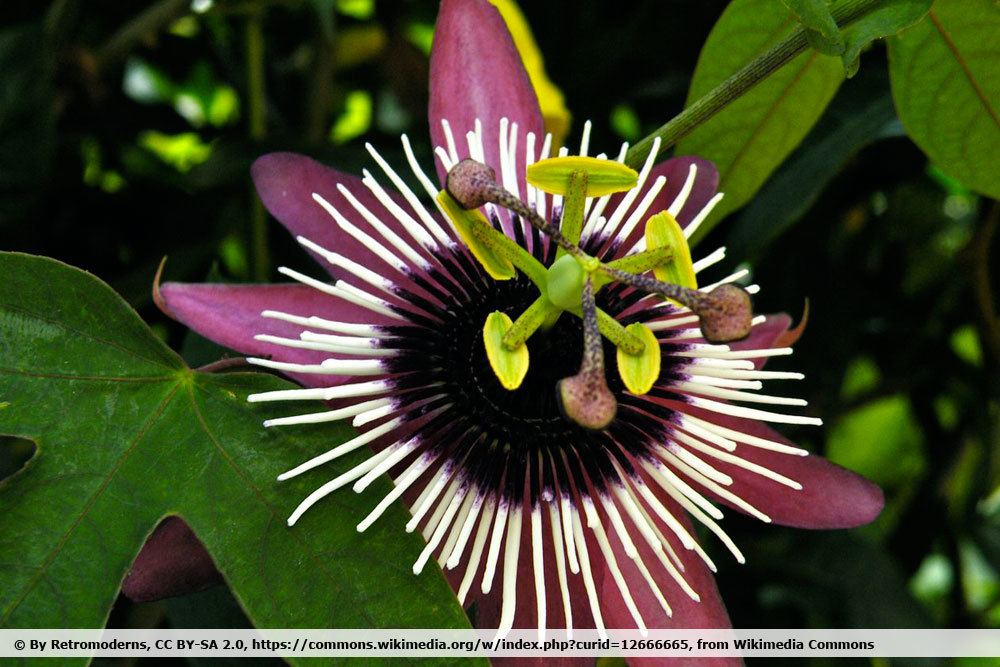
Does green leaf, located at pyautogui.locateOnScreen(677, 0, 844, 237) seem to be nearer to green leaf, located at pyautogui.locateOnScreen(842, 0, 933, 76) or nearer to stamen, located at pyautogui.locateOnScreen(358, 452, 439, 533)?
green leaf, located at pyautogui.locateOnScreen(842, 0, 933, 76)

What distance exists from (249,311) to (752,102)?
51cm

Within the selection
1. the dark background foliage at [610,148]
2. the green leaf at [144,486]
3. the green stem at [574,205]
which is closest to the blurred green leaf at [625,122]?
the dark background foliage at [610,148]

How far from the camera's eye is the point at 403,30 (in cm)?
175

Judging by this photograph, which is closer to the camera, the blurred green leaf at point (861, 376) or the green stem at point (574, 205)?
the green stem at point (574, 205)

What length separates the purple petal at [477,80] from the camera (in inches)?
37.7

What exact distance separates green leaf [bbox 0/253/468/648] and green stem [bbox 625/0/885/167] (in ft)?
1.15

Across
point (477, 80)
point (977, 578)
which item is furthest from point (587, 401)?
point (977, 578)

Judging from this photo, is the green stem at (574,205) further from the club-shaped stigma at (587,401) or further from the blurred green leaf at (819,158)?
the blurred green leaf at (819,158)

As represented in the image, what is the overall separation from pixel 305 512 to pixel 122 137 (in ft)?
3.16

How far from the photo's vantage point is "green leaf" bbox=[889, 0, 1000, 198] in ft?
3.07

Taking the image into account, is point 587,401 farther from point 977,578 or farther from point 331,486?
point 977,578

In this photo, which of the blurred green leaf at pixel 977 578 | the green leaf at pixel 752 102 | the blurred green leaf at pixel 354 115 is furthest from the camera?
the blurred green leaf at pixel 354 115

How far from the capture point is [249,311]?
842mm

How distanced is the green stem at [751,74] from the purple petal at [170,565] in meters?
0.47
